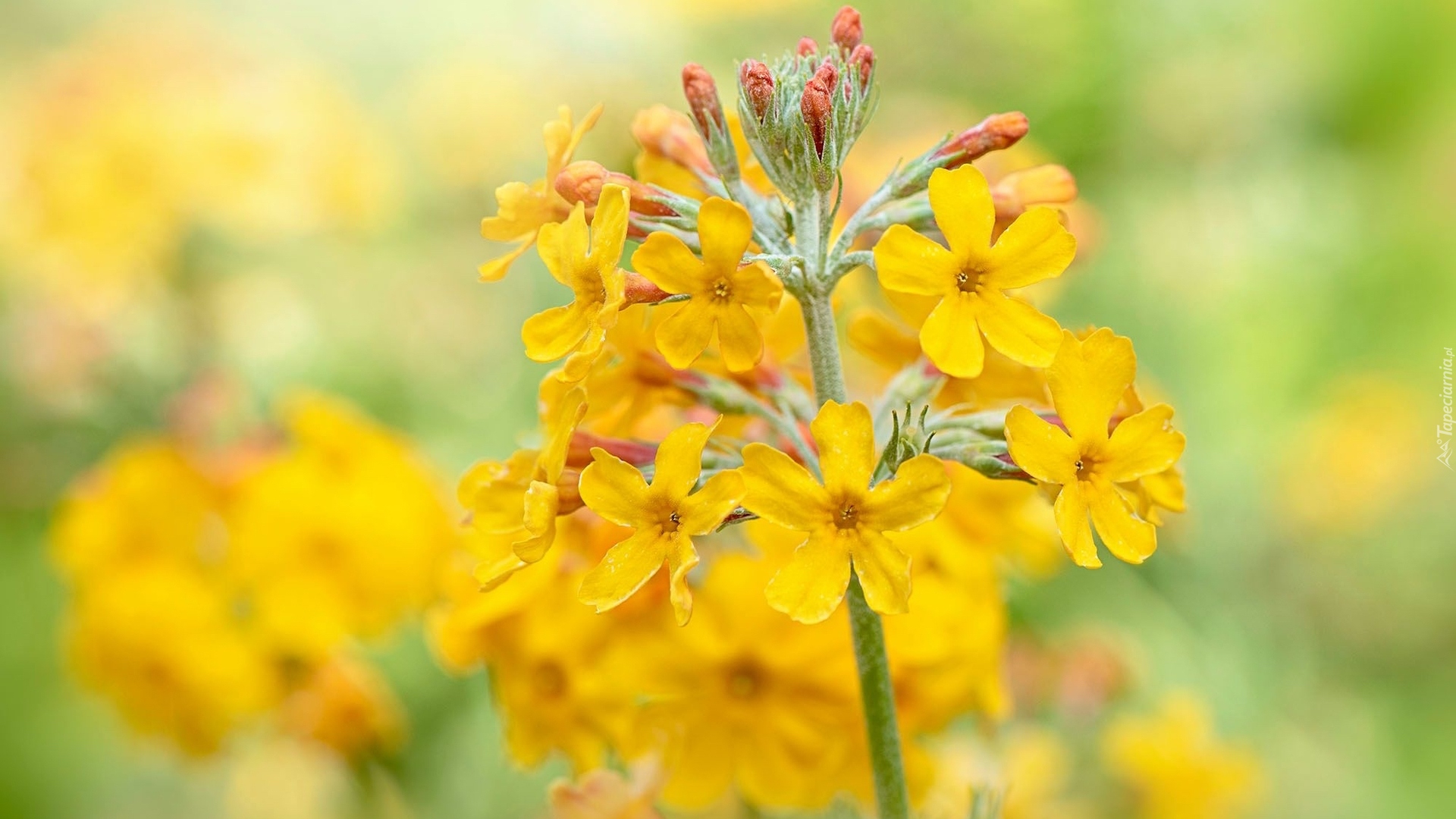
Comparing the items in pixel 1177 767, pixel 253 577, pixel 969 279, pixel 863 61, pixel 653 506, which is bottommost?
pixel 1177 767

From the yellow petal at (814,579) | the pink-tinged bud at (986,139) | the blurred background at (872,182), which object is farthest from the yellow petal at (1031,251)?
the blurred background at (872,182)

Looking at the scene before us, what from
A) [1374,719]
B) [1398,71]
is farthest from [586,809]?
[1398,71]

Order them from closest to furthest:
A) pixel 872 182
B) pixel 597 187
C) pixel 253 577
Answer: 1. pixel 597 187
2. pixel 253 577
3. pixel 872 182

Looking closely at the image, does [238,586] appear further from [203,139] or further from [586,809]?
[203,139]

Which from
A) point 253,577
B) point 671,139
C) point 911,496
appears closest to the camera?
point 911,496

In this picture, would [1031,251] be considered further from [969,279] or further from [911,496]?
[911,496]

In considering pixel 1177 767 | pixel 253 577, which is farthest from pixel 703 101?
pixel 1177 767

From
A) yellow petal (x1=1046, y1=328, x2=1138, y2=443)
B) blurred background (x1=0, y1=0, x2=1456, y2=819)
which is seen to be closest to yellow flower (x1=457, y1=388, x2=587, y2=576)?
yellow petal (x1=1046, y1=328, x2=1138, y2=443)

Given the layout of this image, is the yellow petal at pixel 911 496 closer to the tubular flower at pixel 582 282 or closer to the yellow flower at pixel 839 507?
the yellow flower at pixel 839 507
